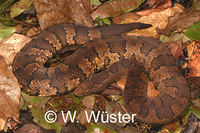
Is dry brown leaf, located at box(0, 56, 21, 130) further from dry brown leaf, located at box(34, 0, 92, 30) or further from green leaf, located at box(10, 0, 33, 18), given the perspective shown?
dry brown leaf, located at box(34, 0, 92, 30)

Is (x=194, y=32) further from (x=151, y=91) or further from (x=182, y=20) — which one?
(x=151, y=91)

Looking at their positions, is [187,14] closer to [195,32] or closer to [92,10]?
[195,32]

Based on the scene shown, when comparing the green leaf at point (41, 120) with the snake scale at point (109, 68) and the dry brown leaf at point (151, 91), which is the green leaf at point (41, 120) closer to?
the snake scale at point (109, 68)

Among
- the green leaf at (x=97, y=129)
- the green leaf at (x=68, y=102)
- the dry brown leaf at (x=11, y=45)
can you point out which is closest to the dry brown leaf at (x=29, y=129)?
the green leaf at (x=68, y=102)

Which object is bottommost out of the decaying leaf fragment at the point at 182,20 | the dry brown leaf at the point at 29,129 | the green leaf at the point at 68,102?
the dry brown leaf at the point at 29,129

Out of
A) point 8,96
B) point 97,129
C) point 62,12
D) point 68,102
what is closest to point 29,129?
point 8,96

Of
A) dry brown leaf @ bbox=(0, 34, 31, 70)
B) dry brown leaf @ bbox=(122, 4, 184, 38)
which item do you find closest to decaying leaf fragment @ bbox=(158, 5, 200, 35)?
dry brown leaf @ bbox=(122, 4, 184, 38)
